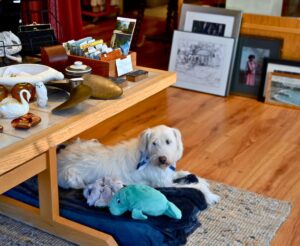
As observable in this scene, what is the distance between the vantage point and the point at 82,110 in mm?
1632

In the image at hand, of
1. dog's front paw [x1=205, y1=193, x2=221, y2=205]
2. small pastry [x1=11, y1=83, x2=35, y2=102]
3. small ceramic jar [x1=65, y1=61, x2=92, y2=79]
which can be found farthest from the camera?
dog's front paw [x1=205, y1=193, x2=221, y2=205]

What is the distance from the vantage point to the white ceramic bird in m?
1.61

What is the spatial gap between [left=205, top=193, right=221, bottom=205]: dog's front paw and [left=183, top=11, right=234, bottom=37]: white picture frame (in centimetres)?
175

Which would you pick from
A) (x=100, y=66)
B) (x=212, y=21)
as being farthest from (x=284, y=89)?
(x=100, y=66)

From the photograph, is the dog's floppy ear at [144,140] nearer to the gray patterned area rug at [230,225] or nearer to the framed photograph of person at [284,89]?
the gray patterned area rug at [230,225]

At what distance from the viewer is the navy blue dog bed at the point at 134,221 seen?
1.75 metres

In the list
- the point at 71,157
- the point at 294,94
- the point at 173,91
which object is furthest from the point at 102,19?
the point at 71,157

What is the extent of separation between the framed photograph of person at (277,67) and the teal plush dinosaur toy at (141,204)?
1.90 meters

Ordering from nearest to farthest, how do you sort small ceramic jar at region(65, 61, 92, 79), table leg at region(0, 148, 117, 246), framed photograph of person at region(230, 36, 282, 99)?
table leg at region(0, 148, 117, 246) → small ceramic jar at region(65, 61, 92, 79) → framed photograph of person at region(230, 36, 282, 99)

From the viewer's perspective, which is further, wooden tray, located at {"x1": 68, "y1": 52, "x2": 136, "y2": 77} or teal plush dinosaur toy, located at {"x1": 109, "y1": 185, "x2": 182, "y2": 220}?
wooden tray, located at {"x1": 68, "y1": 52, "x2": 136, "y2": 77}

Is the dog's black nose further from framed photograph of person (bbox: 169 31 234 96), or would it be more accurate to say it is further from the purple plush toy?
framed photograph of person (bbox: 169 31 234 96)

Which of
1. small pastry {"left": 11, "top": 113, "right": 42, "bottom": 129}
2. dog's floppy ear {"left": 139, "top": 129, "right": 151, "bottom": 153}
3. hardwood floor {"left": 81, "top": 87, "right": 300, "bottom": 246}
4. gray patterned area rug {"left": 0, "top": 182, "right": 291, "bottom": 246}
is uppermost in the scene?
small pastry {"left": 11, "top": 113, "right": 42, "bottom": 129}

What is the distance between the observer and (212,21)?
3611 mm

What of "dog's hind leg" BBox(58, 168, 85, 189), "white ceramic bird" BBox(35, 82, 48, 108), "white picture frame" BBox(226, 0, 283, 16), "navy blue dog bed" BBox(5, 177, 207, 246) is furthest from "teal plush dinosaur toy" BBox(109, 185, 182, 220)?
"white picture frame" BBox(226, 0, 283, 16)
